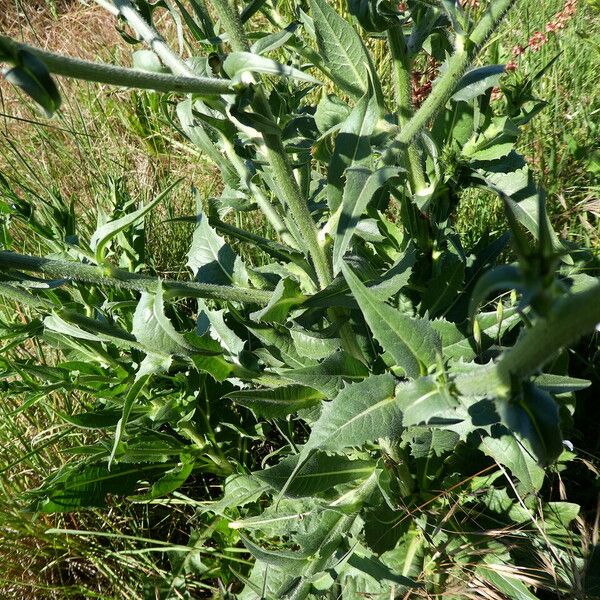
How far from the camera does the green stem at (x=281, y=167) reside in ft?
4.03

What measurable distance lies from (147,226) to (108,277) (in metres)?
1.74

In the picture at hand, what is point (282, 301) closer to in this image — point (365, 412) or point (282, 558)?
point (365, 412)

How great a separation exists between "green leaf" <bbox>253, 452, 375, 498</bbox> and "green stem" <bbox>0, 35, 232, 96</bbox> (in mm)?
884

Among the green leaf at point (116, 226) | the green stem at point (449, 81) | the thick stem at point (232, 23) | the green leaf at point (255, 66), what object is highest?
the thick stem at point (232, 23)

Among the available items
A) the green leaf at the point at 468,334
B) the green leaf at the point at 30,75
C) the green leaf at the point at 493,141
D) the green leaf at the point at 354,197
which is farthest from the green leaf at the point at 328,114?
the green leaf at the point at 30,75

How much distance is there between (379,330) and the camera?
120 centimetres

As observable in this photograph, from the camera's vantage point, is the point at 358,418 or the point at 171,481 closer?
the point at 358,418

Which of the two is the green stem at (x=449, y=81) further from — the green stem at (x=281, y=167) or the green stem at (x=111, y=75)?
the green stem at (x=111, y=75)

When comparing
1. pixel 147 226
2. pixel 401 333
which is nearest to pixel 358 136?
pixel 401 333

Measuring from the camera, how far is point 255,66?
3.54 feet

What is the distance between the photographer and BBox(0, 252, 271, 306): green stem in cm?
121

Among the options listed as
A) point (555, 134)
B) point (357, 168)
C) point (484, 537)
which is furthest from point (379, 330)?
point (555, 134)

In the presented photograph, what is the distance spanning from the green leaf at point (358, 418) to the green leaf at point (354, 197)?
25 cm

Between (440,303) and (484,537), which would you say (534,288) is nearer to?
(440,303)
